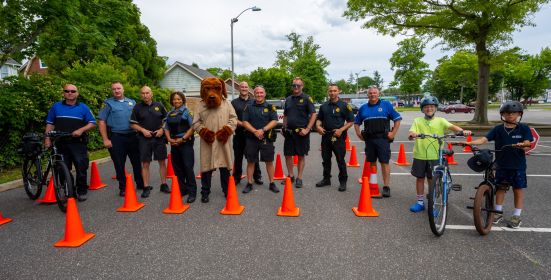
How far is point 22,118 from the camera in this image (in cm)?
729

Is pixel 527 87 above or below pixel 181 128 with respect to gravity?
above

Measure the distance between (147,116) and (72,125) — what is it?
47.4 inches

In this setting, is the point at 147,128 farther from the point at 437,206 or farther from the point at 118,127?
the point at 437,206

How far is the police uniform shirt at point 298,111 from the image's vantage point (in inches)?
228

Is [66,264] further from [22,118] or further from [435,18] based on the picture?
[435,18]

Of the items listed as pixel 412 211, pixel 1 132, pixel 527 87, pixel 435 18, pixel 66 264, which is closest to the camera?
pixel 66 264

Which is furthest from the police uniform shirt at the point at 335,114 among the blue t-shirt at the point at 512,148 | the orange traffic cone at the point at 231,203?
the blue t-shirt at the point at 512,148

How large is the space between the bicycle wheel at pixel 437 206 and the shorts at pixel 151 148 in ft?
14.3

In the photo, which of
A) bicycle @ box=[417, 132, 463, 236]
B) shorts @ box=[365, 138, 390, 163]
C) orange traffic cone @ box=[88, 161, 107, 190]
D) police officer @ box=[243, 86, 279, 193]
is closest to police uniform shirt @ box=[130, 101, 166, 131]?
police officer @ box=[243, 86, 279, 193]

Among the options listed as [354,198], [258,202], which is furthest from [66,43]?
[354,198]

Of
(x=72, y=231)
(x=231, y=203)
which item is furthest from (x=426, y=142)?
(x=72, y=231)

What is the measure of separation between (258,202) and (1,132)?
6.57 metres

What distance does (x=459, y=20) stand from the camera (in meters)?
15.5

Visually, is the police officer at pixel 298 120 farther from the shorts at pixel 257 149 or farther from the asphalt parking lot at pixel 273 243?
the asphalt parking lot at pixel 273 243
